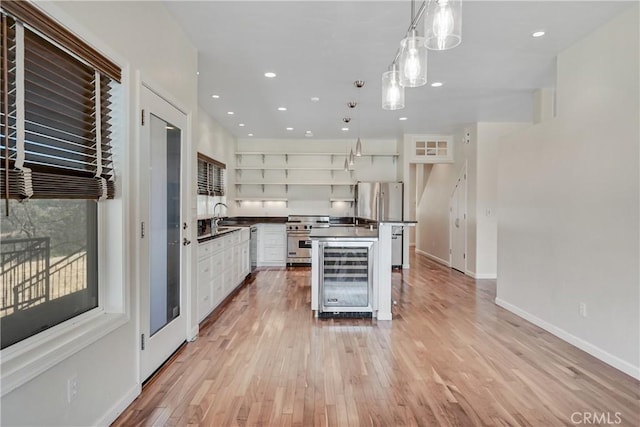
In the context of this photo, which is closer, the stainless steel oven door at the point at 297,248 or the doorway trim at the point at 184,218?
the doorway trim at the point at 184,218

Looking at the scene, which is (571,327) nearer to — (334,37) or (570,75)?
(570,75)

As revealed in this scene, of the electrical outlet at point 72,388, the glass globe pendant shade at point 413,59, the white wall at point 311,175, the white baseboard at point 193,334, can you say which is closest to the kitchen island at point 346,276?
the white baseboard at point 193,334

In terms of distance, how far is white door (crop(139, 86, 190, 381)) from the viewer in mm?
2443

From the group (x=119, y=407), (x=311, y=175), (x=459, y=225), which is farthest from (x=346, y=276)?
(x=311, y=175)

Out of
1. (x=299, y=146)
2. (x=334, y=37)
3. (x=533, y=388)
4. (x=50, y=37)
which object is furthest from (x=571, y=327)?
(x=299, y=146)

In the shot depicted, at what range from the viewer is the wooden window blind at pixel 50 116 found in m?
1.39

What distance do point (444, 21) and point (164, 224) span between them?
2.38 meters

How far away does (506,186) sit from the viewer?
448 cm

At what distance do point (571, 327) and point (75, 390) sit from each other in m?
3.90

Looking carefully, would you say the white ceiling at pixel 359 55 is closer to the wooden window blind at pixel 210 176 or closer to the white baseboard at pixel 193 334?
the wooden window blind at pixel 210 176

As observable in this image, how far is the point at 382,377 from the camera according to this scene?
2.61 metres

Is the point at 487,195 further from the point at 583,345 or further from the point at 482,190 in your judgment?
the point at 583,345

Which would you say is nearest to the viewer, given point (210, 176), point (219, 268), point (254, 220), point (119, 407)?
point (119, 407)

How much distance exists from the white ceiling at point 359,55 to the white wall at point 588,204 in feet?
0.96
